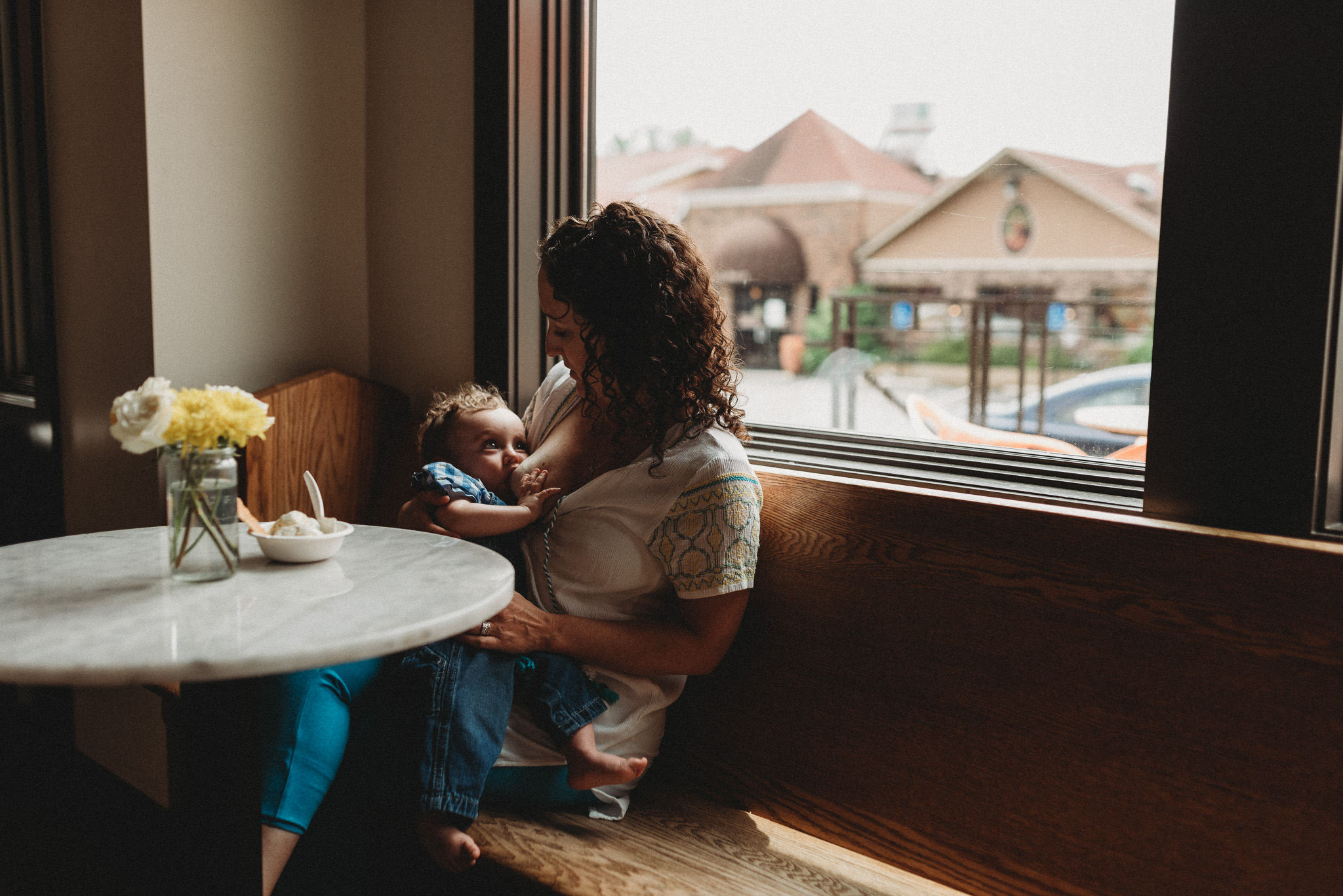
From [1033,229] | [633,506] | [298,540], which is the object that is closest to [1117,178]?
[1033,229]

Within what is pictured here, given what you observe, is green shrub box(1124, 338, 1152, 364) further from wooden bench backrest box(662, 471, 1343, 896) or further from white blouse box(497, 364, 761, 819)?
white blouse box(497, 364, 761, 819)

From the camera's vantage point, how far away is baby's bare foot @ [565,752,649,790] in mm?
1489

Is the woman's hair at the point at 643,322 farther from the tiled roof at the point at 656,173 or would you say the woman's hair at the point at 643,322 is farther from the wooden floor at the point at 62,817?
the wooden floor at the point at 62,817

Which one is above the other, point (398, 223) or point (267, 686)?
point (398, 223)

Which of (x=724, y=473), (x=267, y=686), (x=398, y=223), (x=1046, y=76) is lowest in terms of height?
(x=267, y=686)

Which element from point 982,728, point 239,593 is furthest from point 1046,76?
point 239,593

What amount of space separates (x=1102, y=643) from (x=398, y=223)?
205 cm

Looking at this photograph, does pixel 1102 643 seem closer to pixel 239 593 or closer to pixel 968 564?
pixel 968 564

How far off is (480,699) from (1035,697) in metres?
0.85

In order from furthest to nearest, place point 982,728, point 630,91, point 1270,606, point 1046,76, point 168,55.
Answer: point 630,91 → point 168,55 → point 1046,76 → point 982,728 → point 1270,606

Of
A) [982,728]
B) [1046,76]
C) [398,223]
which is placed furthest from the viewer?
[398,223]

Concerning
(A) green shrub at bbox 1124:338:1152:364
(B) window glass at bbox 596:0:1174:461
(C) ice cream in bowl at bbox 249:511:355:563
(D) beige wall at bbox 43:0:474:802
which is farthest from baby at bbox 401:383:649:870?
(A) green shrub at bbox 1124:338:1152:364

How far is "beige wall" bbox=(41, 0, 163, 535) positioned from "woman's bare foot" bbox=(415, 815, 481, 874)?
4.36 feet

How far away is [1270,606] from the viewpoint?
4.00 ft
